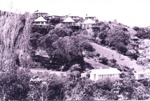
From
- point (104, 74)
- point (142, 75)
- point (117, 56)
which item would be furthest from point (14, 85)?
point (117, 56)

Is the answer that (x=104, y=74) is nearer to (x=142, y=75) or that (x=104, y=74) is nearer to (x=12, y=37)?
(x=142, y=75)

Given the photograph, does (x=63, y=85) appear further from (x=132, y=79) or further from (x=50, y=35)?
(x=50, y=35)

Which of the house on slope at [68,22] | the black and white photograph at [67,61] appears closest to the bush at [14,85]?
the black and white photograph at [67,61]

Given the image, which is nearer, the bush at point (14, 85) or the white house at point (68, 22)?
the bush at point (14, 85)

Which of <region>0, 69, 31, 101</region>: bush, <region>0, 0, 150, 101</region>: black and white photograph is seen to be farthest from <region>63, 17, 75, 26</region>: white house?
<region>0, 69, 31, 101</region>: bush

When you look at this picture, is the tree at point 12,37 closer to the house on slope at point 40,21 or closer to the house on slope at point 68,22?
the house on slope at point 40,21

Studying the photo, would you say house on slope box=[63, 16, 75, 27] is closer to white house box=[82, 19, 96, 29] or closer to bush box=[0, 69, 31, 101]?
white house box=[82, 19, 96, 29]
